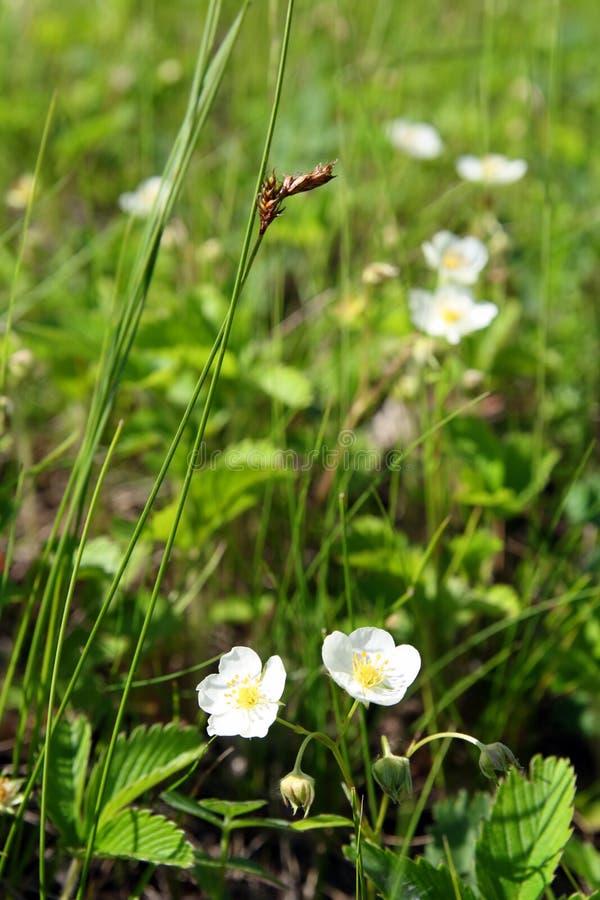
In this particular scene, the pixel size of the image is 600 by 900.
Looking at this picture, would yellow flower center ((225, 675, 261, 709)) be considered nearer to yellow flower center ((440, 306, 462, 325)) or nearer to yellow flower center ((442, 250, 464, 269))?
yellow flower center ((440, 306, 462, 325))

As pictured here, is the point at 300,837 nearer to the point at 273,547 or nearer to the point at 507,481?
the point at 273,547

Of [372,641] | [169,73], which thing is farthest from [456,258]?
[169,73]

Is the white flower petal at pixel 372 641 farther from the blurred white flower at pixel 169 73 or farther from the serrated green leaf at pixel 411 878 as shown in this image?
the blurred white flower at pixel 169 73

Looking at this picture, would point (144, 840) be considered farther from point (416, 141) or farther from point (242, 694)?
point (416, 141)

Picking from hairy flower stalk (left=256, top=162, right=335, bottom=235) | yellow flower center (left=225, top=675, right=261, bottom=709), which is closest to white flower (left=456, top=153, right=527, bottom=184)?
hairy flower stalk (left=256, top=162, right=335, bottom=235)

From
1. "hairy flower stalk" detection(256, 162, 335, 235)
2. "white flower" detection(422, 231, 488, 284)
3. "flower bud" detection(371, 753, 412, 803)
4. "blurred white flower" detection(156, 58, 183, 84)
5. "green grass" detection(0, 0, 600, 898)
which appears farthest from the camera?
"blurred white flower" detection(156, 58, 183, 84)

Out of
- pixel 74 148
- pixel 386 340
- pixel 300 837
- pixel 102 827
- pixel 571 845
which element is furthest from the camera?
pixel 74 148

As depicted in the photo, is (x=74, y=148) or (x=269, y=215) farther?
(x=74, y=148)

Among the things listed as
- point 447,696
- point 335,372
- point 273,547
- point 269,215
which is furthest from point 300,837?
point 269,215
